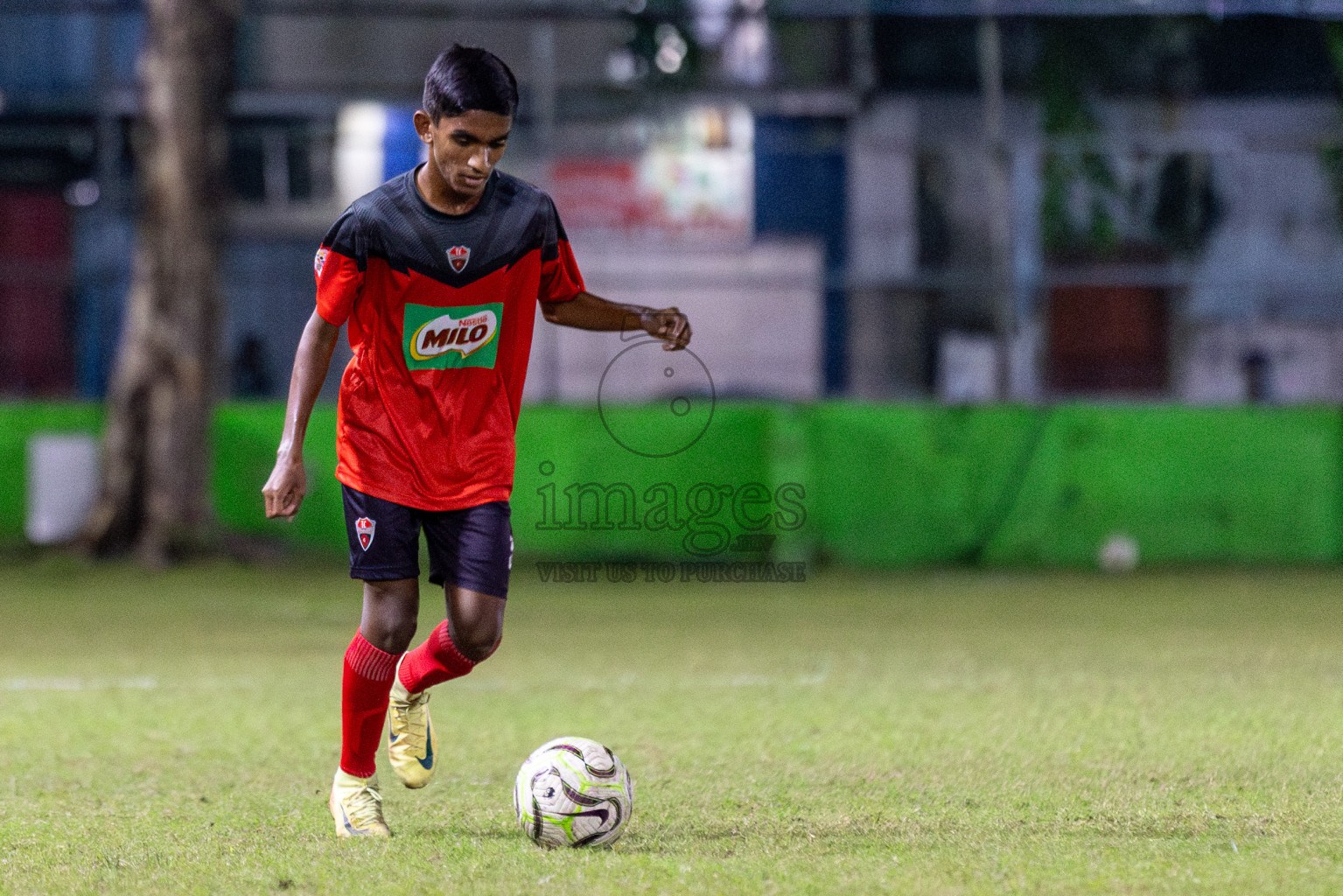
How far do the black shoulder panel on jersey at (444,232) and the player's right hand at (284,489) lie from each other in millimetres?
562

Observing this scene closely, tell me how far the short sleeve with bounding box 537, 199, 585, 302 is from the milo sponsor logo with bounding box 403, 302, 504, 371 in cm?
24

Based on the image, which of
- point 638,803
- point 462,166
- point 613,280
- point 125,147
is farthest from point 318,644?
point 125,147

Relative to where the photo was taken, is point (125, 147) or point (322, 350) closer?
point (322, 350)

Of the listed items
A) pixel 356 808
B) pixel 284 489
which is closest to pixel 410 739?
pixel 356 808

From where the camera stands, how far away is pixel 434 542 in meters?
4.57

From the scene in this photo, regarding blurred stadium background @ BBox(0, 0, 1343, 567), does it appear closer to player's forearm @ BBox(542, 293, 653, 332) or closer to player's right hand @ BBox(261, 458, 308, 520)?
player's forearm @ BBox(542, 293, 653, 332)

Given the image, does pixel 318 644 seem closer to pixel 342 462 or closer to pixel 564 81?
pixel 342 462

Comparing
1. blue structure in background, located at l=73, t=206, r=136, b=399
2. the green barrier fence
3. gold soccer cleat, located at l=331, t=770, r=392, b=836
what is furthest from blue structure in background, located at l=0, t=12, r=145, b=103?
gold soccer cleat, located at l=331, t=770, r=392, b=836

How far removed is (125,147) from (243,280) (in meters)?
2.03

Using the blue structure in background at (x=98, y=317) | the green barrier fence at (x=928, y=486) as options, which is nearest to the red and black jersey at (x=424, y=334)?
the green barrier fence at (x=928, y=486)

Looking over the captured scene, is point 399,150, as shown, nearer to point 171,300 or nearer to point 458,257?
point 171,300

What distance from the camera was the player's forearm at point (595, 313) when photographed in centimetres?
479

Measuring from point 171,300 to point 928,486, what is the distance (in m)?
6.15

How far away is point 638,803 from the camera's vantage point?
15.7 feet
